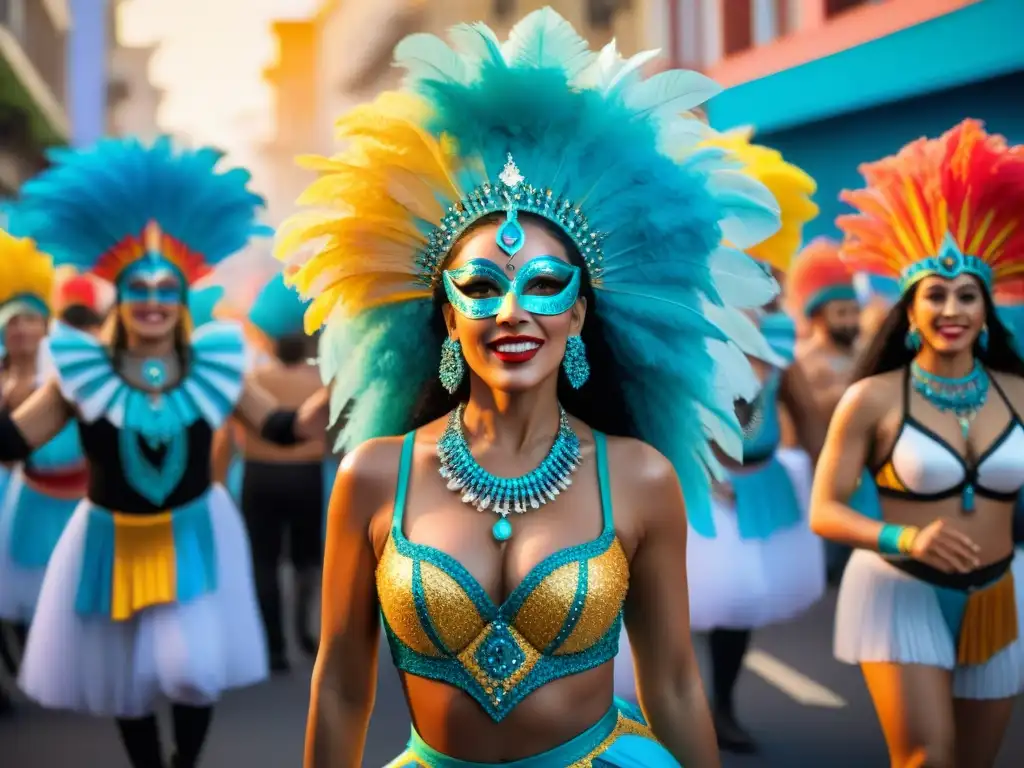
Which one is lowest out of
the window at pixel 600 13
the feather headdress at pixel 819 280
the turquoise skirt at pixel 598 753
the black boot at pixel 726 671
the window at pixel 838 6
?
the black boot at pixel 726 671

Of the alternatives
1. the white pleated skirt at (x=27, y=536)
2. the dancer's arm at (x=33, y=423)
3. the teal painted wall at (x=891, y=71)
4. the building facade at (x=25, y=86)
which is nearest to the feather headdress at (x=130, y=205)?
the dancer's arm at (x=33, y=423)

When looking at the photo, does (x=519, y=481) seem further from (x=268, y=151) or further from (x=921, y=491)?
(x=268, y=151)

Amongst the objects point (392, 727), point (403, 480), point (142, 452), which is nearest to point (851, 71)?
point (392, 727)

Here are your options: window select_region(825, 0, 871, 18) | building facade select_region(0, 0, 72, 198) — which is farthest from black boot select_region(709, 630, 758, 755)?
building facade select_region(0, 0, 72, 198)

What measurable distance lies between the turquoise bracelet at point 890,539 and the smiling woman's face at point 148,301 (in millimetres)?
2802

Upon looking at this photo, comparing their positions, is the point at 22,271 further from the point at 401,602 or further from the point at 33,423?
the point at 401,602

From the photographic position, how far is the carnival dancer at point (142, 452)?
459 cm

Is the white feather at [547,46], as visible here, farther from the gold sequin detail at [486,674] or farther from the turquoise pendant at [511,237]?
the gold sequin detail at [486,674]

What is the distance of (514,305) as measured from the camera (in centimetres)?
242

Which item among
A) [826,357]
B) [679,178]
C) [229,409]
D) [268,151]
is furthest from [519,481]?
[268,151]

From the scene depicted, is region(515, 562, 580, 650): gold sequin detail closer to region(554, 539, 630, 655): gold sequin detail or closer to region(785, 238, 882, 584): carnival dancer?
region(554, 539, 630, 655): gold sequin detail

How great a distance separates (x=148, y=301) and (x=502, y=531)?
9.06ft

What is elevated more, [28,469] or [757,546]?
[28,469]

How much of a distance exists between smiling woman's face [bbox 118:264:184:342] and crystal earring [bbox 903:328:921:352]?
9.16 feet
